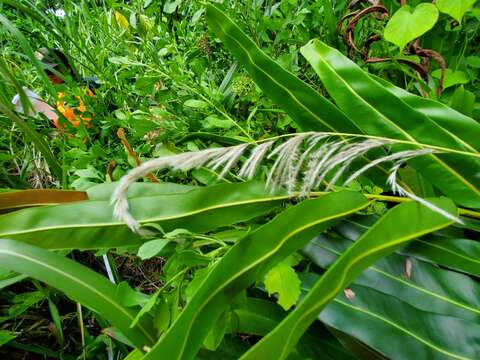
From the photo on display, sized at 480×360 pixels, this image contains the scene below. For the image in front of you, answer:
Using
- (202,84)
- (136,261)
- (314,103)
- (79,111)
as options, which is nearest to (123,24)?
(79,111)

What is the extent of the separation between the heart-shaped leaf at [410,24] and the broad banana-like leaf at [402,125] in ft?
0.30

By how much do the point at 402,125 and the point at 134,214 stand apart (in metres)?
0.39

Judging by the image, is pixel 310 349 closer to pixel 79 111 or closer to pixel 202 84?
pixel 202 84

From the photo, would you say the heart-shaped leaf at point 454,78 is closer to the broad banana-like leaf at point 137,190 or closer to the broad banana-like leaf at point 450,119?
the broad banana-like leaf at point 450,119

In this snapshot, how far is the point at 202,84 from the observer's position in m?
0.86

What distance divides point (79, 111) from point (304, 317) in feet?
2.66

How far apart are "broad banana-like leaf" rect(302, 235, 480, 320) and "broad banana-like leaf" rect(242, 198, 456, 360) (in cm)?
14

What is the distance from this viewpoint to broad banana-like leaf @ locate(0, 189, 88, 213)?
582 mm

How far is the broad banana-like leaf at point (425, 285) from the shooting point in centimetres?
58

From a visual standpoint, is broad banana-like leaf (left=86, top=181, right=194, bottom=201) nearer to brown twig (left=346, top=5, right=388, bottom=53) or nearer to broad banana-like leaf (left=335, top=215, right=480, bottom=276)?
broad banana-like leaf (left=335, top=215, right=480, bottom=276)

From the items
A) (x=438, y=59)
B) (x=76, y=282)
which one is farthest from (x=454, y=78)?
(x=76, y=282)

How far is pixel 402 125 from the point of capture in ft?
1.93

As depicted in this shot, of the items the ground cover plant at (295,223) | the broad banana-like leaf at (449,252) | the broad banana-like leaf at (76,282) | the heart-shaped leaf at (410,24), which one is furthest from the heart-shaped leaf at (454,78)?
the broad banana-like leaf at (76,282)

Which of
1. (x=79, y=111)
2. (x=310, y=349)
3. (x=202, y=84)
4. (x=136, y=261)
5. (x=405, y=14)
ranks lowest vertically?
(x=136, y=261)
